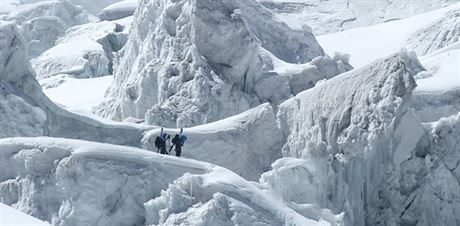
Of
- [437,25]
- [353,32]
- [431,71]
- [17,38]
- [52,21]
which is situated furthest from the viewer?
[52,21]

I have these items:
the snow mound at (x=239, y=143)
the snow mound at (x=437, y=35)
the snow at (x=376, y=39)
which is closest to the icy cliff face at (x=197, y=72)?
the snow mound at (x=239, y=143)

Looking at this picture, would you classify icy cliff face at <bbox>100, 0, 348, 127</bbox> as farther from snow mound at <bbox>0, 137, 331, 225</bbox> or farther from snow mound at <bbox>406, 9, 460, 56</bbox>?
snow mound at <bbox>0, 137, 331, 225</bbox>

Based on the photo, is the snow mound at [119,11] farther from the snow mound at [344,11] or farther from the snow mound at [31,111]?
the snow mound at [31,111]

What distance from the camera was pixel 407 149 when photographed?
86.2ft

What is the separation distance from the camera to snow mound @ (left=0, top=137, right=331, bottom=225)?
20.3 m

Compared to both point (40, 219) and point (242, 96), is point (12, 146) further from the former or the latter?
point (242, 96)

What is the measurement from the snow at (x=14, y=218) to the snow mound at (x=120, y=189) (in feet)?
3.22

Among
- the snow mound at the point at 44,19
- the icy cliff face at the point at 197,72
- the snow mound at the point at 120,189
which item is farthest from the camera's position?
the snow mound at the point at 44,19

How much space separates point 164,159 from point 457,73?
48.5 feet

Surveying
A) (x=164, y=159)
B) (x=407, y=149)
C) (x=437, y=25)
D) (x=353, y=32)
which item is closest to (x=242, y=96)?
(x=407, y=149)

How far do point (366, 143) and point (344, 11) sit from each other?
51.8 metres

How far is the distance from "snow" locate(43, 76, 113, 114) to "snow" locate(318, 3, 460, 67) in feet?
38.5

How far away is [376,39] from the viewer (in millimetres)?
55250

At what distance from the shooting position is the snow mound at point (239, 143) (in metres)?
27.7
